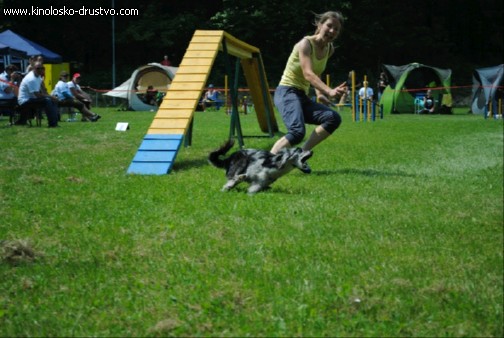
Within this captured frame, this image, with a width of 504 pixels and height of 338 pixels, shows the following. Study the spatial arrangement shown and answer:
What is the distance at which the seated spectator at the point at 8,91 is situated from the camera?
17047mm

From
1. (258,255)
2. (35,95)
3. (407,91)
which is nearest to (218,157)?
(258,255)

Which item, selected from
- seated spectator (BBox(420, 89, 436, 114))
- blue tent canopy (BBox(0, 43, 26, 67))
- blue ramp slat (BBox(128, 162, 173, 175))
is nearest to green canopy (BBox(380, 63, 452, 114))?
seated spectator (BBox(420, 89, 436, 114))

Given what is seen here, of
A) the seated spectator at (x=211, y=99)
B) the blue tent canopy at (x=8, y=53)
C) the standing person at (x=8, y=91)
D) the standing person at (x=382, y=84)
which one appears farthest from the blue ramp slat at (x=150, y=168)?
the standing person at (x=382, y=84)

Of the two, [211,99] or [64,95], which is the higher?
[64,95]

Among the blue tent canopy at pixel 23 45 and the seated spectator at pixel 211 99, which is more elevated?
the blue tent canopy at pixel 23 45

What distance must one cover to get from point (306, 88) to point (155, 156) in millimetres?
1837

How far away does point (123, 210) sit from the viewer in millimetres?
5535

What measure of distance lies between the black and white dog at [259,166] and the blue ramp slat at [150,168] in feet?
4.72

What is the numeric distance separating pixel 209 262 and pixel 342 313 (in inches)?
42.5

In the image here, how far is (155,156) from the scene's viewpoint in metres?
8.05

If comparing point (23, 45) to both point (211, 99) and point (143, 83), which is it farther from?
point (211, 99)

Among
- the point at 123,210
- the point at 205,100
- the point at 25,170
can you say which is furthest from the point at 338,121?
the point at 205,100

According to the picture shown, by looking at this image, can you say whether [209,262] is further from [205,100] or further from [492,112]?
[205,100]

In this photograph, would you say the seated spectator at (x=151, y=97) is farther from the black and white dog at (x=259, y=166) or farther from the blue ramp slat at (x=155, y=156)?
the black and white dog at (x=259, y=166)
